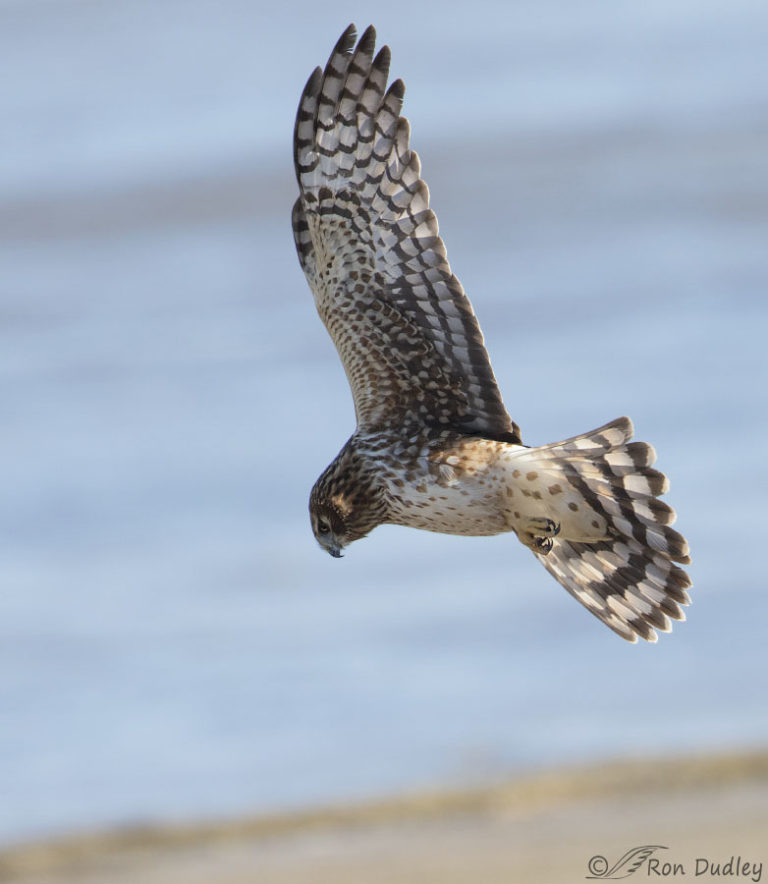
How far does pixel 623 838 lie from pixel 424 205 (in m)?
3.50

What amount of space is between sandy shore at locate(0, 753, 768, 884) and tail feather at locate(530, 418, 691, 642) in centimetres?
193

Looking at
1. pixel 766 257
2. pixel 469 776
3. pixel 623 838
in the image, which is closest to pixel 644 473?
pixel 623 838

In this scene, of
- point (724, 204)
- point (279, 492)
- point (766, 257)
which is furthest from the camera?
point (724, 204)

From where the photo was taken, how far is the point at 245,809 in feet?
32.6

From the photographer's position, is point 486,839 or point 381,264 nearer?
point 381,264

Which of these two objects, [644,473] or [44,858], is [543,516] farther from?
[44,858]

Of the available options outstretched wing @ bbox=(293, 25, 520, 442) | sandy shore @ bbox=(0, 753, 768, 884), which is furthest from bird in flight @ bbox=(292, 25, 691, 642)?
sandy shore @ bbox=(0, 753, 768, 884)
